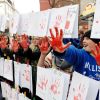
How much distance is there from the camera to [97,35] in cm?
217

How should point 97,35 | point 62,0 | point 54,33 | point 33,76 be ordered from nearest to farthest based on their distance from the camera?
point 97,35, point 54,33, point 33,76, point 62,0

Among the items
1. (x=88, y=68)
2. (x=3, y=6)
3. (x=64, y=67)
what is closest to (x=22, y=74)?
(x=64, y=67)

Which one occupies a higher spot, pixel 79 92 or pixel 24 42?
pixel 24 42

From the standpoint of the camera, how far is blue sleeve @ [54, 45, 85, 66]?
260 centimetres

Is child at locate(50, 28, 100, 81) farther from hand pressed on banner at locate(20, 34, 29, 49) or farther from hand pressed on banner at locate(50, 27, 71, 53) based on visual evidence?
hand pressed on banner at locate(20, 34, 29, 49)

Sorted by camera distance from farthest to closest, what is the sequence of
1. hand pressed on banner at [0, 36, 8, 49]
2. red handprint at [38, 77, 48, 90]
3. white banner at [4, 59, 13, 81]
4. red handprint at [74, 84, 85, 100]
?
1. hand pressed on banner at [0, 36, 8, 49]
2. white banner at [4, 59, 13, 81]
3. red handprint at [38, 77, 48, 90]
4. red handprint at [74, 84, 85, 100]

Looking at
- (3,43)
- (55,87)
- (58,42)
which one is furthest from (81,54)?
(3,43)

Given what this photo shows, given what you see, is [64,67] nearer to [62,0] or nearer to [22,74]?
[22,74]

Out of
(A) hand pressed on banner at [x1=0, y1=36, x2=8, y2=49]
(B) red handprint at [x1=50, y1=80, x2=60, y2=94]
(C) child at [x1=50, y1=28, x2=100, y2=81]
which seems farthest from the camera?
(A) hand pressed on banner at [x1=0, y1=36, x2=8, y2=49]

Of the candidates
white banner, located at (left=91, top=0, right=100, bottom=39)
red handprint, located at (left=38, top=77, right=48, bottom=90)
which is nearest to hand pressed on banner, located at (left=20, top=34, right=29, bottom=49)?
red handprint, located at (left=38, top=77, right=48, bottom=90)

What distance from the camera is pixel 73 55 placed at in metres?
2.63

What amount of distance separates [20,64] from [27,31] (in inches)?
17.9

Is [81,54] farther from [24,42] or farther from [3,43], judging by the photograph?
[3,43]

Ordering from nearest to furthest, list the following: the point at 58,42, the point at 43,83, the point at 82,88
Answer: the point at 82,88 < the point at 58,42 < the point at 43,83
